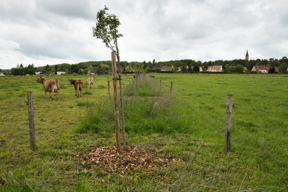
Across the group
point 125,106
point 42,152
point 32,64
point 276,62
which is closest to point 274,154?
point 125,106

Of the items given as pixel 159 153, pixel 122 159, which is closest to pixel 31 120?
pixel 122 159

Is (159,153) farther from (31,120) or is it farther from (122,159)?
(31,120)

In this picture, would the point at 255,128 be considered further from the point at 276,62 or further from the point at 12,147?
the point at 276,62

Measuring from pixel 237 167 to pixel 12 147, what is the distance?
19.4 ft

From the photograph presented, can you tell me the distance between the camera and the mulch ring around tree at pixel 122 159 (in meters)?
3.80

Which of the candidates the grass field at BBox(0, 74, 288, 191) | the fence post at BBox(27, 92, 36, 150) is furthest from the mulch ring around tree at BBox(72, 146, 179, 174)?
the fence post at BBox(27, 92, 36, 150)

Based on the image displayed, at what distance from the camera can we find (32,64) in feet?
425

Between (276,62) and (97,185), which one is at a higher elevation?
(276,62)

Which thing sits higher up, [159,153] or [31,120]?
[31,120]

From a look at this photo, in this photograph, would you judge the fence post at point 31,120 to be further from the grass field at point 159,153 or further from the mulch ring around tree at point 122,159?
the mulch ring around tree at point 122,159

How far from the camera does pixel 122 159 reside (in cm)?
397

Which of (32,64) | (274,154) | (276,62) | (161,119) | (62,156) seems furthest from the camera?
(32,64)

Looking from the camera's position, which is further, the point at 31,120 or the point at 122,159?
the point at 31,120

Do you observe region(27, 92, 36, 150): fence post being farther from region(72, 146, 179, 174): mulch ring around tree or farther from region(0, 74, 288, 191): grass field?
region(72, 146, 179, 174): mulch ring around tree
